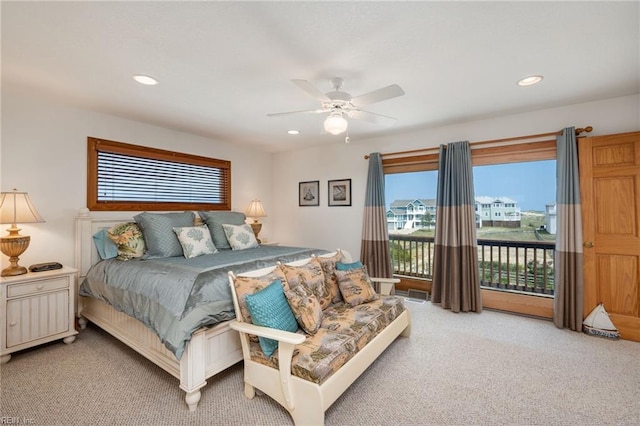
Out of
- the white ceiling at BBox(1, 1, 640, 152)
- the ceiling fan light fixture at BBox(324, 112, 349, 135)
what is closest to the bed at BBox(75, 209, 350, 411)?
the ceiling fan light fixture at BBox(324, 112, 349, 135)

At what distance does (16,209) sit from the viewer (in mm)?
2592

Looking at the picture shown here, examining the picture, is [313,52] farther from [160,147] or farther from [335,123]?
[160,147]

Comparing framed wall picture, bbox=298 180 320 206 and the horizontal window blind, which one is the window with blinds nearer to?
the horizontal window blind

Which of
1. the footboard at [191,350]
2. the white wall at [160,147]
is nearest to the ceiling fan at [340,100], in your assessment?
the footboard at [191,350]

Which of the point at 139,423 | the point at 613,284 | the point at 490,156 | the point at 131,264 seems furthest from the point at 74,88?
the point at 613,284

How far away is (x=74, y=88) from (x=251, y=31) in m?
1.99

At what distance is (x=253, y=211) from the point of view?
16.1ft

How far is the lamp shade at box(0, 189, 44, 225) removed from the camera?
2.54m

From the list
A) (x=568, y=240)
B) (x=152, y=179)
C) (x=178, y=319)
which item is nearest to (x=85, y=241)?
(x=152, y=179)

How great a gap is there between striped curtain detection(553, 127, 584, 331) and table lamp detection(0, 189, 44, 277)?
523 centimetres

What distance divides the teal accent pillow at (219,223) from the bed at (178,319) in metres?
0.55

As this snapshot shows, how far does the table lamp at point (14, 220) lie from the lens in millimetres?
2551

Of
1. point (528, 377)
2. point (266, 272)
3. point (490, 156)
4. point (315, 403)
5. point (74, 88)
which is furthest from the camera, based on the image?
point (490, 156)

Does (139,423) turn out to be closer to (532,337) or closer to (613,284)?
(532,337)
